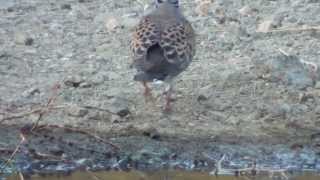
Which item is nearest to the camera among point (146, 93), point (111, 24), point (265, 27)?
point (146, 93)

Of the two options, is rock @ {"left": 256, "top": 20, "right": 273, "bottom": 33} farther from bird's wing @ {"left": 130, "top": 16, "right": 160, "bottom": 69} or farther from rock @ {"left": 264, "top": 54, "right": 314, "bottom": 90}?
bird's wing @ {"left": 130, "top": 16, "right": 160, "bottom": 69}

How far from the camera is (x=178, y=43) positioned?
29.1ft

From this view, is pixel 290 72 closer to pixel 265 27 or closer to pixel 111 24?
pixel 265 27

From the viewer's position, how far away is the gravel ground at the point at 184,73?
350 inches

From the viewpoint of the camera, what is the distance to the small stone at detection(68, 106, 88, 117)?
8.98 meters

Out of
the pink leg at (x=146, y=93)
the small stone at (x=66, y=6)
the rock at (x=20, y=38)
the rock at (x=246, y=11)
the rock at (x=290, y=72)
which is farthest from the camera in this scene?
the small stone at (x=66, y=6)

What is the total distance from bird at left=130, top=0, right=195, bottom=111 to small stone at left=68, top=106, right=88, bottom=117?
49 cm

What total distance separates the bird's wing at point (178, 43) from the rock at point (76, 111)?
800mm

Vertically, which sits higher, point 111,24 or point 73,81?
point 111,24

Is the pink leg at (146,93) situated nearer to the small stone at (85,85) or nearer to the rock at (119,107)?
the rock at (119,107)

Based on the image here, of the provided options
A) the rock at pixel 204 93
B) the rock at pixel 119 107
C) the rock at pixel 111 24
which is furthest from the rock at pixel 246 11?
the rock at pixel 119 107

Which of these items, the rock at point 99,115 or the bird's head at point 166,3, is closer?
the rock at point 99,115

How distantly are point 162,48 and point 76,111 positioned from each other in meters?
0.85

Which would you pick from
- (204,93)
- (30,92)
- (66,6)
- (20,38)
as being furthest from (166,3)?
(66,6)
